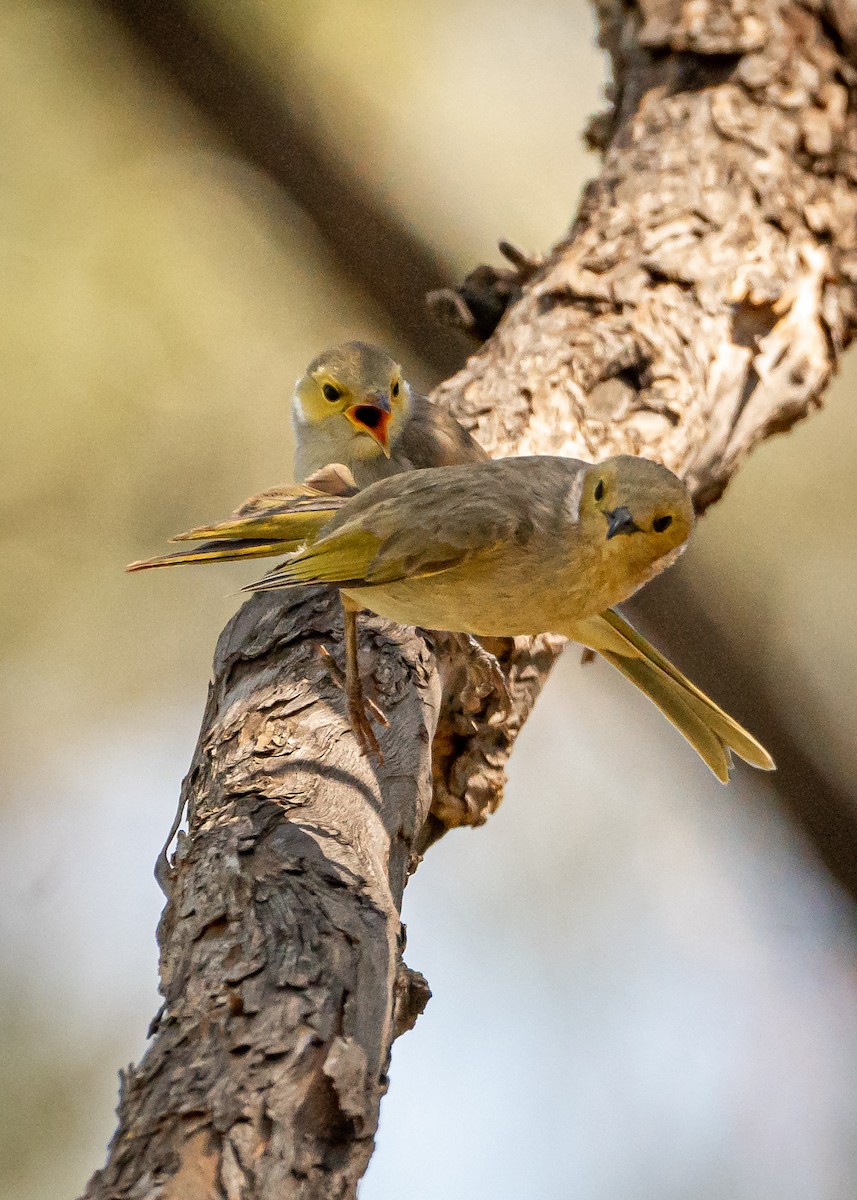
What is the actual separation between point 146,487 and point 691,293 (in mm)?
1944

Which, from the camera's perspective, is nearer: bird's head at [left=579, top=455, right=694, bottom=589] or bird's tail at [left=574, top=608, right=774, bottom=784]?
bird's head at [left=579, top=455, right=694, bottom=589]

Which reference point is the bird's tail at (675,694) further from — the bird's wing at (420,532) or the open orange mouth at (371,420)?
the open orange mouth at (371,420)

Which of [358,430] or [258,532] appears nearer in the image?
[258,532]

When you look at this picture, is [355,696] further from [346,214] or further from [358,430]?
[346,214]

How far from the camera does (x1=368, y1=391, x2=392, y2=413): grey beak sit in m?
3.43

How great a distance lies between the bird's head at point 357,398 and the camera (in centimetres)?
345

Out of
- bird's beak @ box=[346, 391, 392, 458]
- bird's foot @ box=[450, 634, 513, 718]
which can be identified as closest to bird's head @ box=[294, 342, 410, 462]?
bird's beak @ box=[346, 391, 392, 458]

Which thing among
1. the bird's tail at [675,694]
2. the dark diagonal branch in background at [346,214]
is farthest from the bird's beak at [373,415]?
the bird's tail at [675,694]

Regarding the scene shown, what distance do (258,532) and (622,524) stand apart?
774 mm

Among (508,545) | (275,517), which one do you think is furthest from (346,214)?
(508,545)

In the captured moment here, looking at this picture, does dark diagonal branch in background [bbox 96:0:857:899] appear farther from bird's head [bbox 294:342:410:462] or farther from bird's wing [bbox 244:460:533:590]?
bird's wing [bbox 244:460:533:590]

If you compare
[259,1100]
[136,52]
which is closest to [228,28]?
[136,52]

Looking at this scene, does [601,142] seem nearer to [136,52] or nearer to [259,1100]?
[136,52]

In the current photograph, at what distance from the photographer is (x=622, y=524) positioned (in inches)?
75.5
